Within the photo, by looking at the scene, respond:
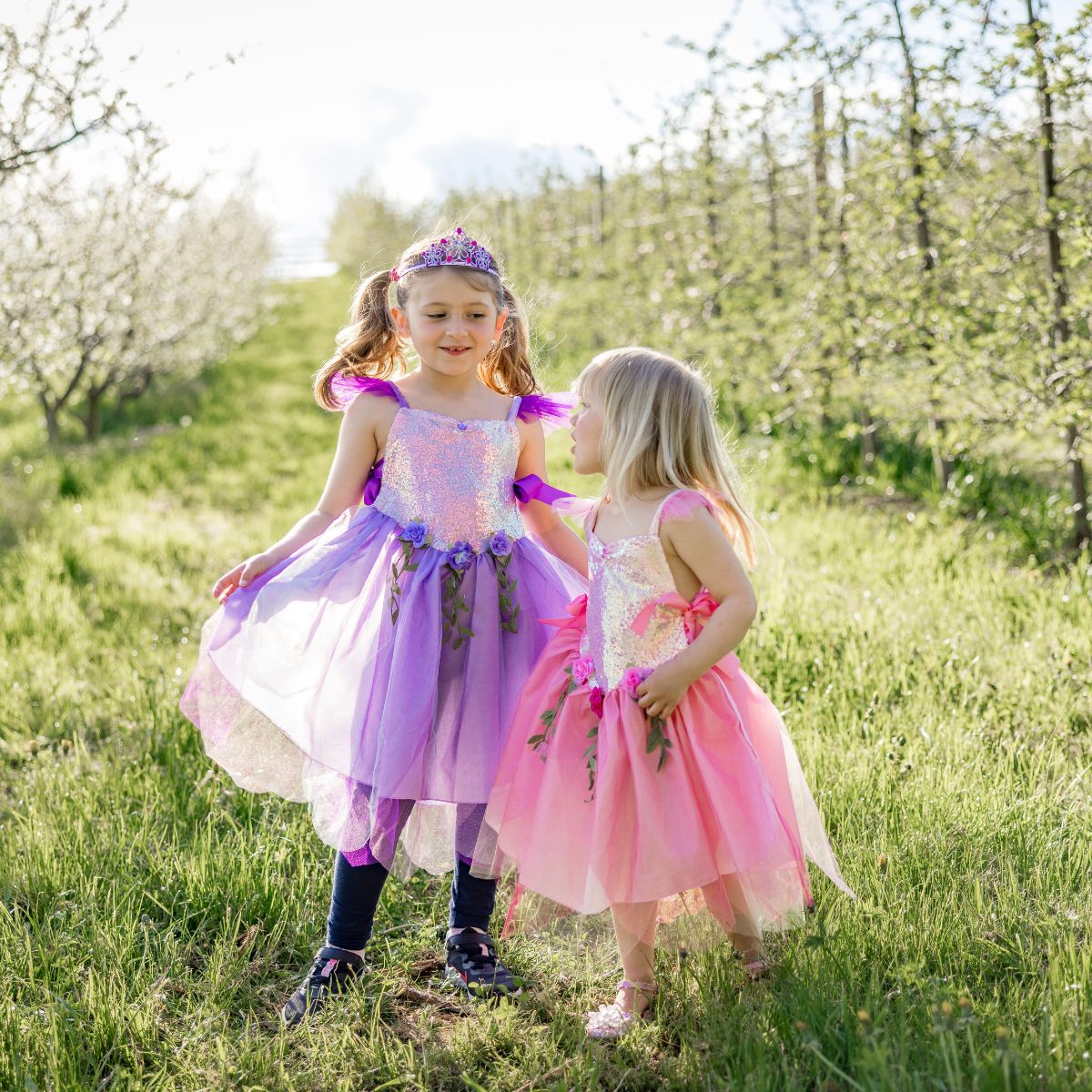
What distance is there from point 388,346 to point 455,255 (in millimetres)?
331

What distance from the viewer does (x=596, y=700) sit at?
2.11m

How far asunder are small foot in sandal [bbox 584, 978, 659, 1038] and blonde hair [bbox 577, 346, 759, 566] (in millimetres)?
956

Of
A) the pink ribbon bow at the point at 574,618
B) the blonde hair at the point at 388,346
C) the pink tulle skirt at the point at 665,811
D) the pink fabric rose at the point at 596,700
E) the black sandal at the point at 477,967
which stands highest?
the blonde hair at the point at 388,346

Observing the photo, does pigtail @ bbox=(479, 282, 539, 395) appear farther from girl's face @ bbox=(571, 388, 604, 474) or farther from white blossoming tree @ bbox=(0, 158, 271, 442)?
white blossoming tree @ bbox=(0, 158, 271, 442)

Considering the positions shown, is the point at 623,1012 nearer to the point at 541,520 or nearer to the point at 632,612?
the point at 632,612

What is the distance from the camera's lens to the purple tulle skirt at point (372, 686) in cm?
215

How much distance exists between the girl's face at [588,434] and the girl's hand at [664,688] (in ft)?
1.41

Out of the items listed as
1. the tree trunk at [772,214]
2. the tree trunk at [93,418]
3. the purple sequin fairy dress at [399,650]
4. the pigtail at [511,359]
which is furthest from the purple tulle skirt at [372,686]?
the tree trunk at [93,418]

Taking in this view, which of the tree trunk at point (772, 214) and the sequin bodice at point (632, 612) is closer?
the sequin bodice at point (632, 612)

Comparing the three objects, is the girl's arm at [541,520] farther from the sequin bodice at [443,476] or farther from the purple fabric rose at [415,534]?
the purple fabric rose at [415,534]

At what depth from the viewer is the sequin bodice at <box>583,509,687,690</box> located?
2.06 m

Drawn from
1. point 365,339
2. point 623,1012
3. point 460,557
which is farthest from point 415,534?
point 623,1012

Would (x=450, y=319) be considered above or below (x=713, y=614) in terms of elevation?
above

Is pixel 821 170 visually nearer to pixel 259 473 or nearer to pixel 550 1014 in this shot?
pixel 259 473
